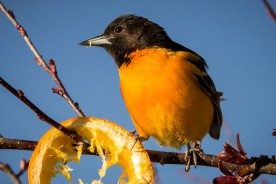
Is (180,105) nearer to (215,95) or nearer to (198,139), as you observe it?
(198,139)

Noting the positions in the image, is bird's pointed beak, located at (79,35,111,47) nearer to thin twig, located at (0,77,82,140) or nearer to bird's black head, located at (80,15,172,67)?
bird's black head, located at (80,15,172,67)

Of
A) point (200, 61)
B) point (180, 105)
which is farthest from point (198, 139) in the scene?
point (200, 61)

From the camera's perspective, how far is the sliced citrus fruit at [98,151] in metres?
2.68

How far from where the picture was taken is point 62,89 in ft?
11.1

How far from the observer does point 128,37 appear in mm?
4605

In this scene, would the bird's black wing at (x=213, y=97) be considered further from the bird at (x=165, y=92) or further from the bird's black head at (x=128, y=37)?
the bird's black head at (x=128, y=37)

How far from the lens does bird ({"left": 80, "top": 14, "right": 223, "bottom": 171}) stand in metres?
3.71

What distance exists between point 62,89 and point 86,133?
2.19 feet

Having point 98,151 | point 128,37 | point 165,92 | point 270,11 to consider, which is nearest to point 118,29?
point 128,37

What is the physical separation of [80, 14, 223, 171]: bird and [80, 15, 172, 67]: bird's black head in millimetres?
12

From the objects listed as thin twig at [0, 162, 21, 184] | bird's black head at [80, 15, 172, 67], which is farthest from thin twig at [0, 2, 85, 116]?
thin twig at [0, 162, 21, 184]

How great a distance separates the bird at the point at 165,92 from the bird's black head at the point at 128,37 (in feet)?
0.04

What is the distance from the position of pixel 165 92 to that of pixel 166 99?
2.6 inches

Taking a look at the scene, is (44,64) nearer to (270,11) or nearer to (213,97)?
(213,97)
